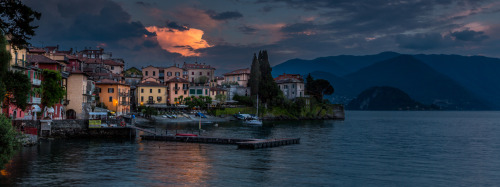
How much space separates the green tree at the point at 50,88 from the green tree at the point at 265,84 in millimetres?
85439

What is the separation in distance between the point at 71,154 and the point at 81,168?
10.1 meters

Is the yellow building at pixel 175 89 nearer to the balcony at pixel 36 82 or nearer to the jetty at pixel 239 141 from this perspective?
the jetty at pixel 239 141

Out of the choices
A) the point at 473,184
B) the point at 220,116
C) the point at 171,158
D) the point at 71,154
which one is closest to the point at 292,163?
the point at 171,158

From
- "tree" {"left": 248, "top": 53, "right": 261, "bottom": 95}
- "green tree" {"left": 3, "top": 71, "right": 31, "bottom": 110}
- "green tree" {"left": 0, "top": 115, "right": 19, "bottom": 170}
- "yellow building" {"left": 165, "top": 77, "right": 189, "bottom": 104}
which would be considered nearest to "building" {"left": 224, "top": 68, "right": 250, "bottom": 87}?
"tree" {"left": 248, "top": 53, "right": 261, "bottom": 95}

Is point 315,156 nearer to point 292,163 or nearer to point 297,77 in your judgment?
point 292,163

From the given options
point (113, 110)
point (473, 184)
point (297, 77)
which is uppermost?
point (297, 77)

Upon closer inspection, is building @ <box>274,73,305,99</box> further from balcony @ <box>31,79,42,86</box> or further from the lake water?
balcony @ <box>31,79,42,86</box>

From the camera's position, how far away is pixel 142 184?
32281 mm

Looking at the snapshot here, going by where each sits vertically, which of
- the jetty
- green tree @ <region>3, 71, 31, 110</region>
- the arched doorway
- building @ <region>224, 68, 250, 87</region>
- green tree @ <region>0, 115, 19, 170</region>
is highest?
building @ <region>224, 68, 250, 87</region>

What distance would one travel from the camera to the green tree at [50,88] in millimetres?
67000

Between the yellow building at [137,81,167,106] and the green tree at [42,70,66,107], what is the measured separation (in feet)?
217

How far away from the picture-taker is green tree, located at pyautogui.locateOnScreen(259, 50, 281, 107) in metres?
146

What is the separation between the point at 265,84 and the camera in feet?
481

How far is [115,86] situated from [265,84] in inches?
2129
